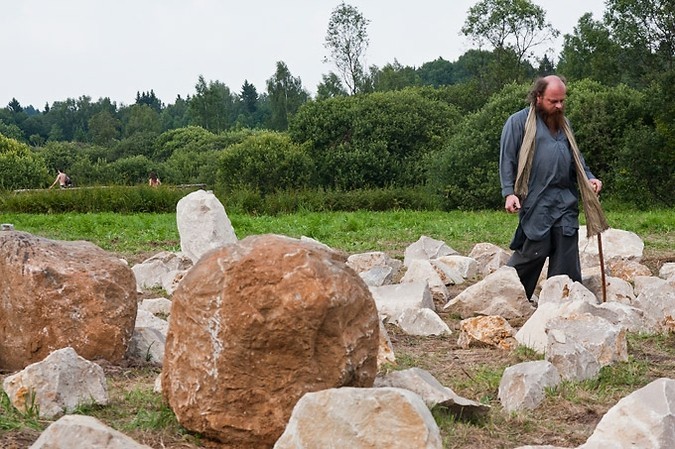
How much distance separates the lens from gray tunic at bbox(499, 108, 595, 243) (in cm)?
719

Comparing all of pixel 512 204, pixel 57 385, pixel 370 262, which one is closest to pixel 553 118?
pixel 512 204

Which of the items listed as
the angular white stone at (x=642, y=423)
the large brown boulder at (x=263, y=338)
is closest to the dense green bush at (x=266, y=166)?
the large brown boulder at (x=263, y=338)

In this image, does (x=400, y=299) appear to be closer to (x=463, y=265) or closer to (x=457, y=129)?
(x=463, y=265)

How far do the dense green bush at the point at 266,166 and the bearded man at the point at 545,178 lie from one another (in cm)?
2981

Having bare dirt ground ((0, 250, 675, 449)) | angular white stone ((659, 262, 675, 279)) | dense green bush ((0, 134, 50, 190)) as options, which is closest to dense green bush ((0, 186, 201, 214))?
angular white stone ((659, 262, 675, 279))

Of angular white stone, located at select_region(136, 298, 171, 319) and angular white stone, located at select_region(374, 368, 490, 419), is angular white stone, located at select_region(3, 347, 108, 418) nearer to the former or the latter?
angular white stone, located at select_region(374, 368, 490, 419)

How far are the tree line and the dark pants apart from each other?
18.1 meters

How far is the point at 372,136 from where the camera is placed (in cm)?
3978

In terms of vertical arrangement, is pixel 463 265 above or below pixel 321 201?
above

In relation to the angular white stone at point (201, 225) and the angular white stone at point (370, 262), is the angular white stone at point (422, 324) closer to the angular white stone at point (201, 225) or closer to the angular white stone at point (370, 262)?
the angular white stone at point (370, 262)

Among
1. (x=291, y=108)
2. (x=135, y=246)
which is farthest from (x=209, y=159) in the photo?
(x=135, y=246)

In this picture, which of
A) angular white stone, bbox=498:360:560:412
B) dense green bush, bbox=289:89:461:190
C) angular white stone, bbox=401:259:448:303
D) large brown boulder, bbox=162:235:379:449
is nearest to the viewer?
large brown boulder, bbox=162:235:379:449

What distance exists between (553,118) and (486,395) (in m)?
3.16

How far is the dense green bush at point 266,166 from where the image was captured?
37.4 metres
